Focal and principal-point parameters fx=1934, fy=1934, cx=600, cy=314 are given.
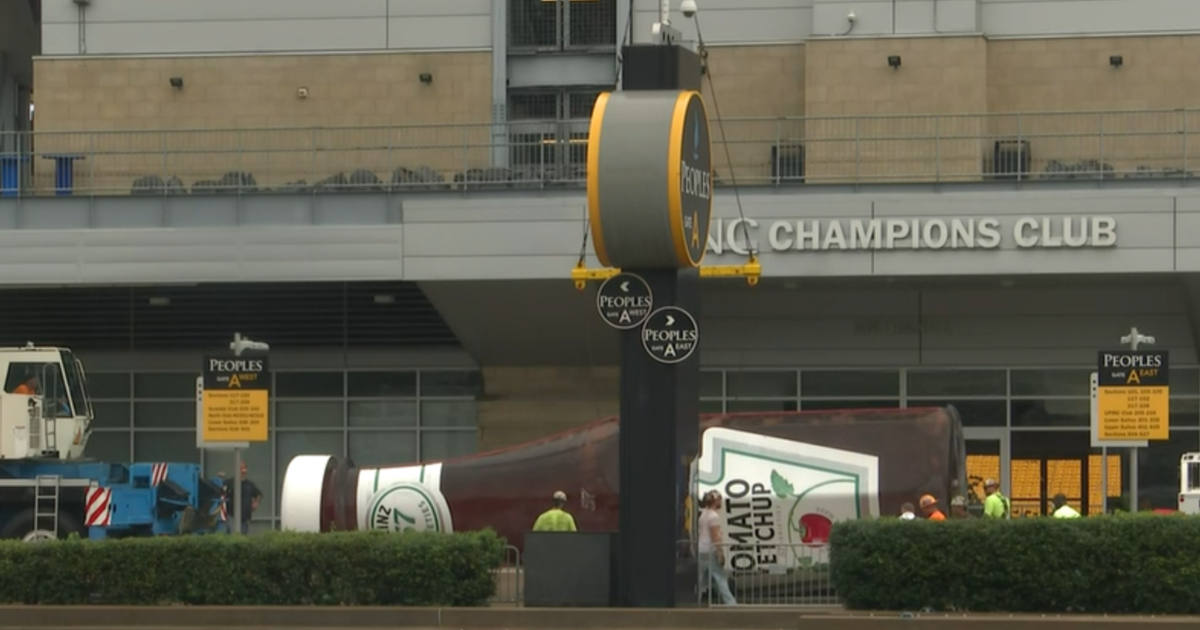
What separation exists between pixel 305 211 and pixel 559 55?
7311 mm

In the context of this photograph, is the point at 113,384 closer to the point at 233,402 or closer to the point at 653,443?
the point at 233,402

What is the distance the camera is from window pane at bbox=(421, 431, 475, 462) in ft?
131

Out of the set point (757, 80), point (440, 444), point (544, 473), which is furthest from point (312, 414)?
point (544, 473)

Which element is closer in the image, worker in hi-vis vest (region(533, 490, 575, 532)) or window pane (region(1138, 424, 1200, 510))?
worker in hi-vis vest (region(533, 490, 575, 532))

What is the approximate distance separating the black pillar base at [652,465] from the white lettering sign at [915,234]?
11.1 meters

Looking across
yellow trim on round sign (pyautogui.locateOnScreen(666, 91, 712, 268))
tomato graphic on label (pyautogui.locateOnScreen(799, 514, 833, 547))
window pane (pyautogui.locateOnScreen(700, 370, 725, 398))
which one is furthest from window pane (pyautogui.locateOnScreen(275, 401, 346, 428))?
yellow trim on round sign (pyautogui.locateOnScreen(666, 91, 712, 268))

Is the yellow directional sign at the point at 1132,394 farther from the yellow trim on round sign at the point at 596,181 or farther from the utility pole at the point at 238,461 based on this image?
the utility pole at the point at 238,461

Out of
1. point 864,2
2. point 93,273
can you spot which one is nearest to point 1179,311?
point 864,2

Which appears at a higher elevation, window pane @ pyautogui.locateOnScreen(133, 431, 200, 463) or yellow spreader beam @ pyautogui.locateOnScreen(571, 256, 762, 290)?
yellow spreader beam @ pyautogui.locateOnScreen(571, 256, 762, 290)

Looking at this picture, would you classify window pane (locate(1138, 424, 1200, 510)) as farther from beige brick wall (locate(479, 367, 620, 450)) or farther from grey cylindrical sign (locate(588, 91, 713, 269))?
grey cylindrical sign (locate(588, 91, 713, 269))

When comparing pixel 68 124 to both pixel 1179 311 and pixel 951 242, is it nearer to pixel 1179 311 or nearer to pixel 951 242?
pixel 951 242

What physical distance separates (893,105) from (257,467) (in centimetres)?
1499

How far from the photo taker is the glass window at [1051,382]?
122 feet

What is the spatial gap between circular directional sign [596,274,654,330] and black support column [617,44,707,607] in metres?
0.10
